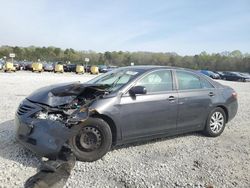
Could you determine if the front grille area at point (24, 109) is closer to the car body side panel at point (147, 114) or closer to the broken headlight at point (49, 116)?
the broken headlight at point (49, 116)

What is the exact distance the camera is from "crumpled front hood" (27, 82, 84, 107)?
5238mm

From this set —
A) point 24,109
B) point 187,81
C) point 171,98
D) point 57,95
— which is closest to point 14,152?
point 24,109

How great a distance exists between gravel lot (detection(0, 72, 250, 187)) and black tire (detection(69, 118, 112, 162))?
0.43 ft

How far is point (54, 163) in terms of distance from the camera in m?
4.48

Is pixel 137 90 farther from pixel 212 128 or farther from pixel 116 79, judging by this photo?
pixel 212 128

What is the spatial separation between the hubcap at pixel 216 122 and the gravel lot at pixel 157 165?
1.08ft

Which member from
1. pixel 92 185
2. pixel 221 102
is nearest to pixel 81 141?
pixel 92 185

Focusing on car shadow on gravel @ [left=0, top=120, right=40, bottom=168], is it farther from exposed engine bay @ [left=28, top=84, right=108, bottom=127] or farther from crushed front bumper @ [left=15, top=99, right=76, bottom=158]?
exposed engine bay @ [left=28, top=84, right=108, bottom=127]

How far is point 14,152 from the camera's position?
5.27m

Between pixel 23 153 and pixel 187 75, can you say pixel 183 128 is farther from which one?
pixel 23 153

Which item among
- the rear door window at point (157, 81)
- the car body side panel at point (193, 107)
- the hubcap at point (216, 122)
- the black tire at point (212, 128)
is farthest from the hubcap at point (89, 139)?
the hubcap at point (216, 122)

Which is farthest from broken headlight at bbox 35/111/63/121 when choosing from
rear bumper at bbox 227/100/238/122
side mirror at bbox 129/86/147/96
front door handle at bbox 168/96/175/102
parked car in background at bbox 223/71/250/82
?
parked car in background at bbox 223/71/250/82

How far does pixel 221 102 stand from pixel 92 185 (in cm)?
405

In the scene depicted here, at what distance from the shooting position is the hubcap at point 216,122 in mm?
6980
